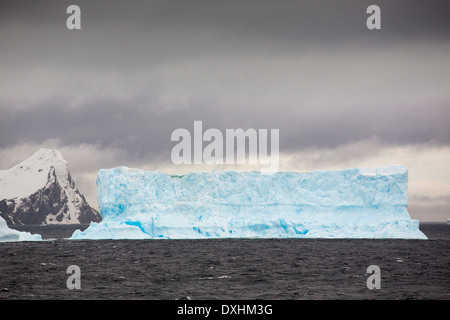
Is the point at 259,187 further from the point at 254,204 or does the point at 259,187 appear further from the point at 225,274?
the point at 225,274

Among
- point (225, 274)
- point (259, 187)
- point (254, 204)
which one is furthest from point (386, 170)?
point (225, 274)

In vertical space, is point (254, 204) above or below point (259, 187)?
below

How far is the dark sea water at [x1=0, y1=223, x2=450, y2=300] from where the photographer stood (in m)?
23.5

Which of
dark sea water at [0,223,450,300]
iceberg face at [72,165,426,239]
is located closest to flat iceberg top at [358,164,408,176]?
iceberg face at [72,165,426,239]

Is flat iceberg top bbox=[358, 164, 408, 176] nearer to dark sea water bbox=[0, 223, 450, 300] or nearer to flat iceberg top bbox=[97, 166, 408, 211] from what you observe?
flat iceberg top bbox=[97, 166, 408, 211]

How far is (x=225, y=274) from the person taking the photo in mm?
29281

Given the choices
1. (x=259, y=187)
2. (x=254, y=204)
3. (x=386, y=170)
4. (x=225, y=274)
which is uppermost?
(x=386, y=170)

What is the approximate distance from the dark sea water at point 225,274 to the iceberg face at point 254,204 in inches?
245

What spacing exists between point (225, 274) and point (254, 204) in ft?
71.2

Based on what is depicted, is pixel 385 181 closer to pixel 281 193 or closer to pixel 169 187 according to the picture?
pixel 281 193

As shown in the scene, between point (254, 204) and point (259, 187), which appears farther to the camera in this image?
point (259, 187)

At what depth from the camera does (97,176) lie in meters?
50.8

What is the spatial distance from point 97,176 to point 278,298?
31431mm
